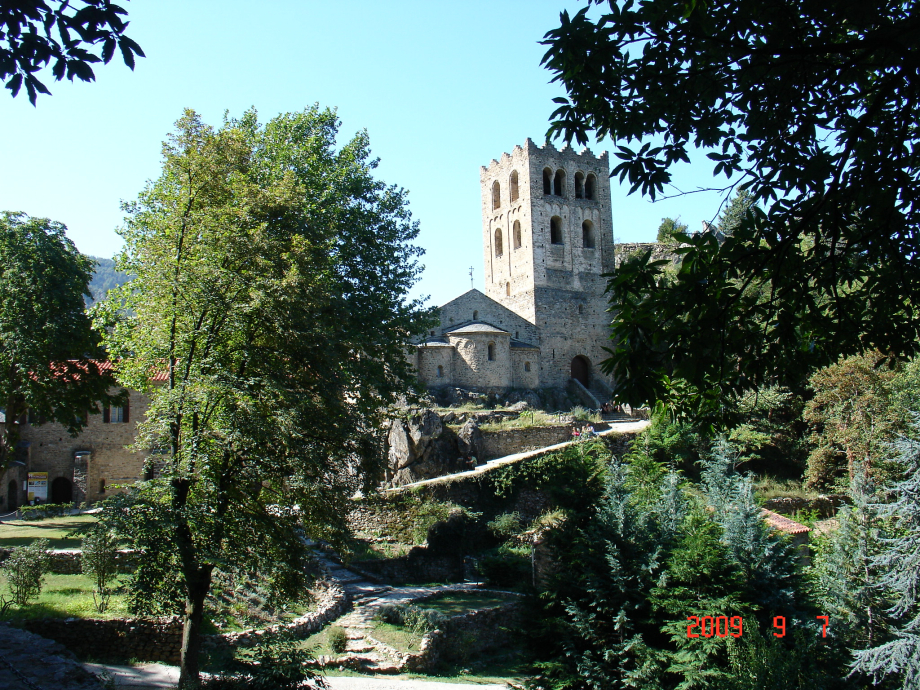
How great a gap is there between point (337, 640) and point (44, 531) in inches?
477

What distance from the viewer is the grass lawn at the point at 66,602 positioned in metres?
12.3

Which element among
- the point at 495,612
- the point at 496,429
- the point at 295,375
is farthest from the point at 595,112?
the point at 496,429

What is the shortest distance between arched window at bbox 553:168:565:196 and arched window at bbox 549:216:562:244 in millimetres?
1792

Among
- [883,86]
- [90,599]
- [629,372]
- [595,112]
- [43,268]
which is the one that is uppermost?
[43,268]

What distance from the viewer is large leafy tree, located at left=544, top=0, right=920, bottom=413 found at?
5629mm

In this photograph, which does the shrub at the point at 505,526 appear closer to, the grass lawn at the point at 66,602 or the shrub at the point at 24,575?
the grass lawn at the point at 66,602

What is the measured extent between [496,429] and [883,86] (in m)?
22.7

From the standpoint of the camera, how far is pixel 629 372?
580cm

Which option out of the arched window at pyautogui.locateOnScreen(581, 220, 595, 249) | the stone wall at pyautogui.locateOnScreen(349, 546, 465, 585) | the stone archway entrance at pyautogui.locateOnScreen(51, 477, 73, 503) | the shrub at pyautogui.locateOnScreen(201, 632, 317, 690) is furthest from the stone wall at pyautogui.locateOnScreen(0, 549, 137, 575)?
the arched window at pyautogui.locateOnScreen(581, 220, 595, 249)

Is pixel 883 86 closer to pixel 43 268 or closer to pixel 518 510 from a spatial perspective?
pixel 518 510

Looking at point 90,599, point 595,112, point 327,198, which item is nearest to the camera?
point 595,112

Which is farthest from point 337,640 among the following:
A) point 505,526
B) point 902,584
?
point 902,584

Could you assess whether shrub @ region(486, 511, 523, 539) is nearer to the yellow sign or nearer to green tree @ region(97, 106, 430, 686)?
green tree @ region(97, 106, 430, 686)

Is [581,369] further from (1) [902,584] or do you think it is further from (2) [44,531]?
(2) [44,531]
